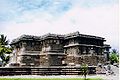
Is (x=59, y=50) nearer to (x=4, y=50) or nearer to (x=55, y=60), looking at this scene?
(x=55, y=60)

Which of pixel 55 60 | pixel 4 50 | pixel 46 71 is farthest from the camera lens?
pixel 4 50

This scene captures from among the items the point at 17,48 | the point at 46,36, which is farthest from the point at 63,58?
the point at 17,48

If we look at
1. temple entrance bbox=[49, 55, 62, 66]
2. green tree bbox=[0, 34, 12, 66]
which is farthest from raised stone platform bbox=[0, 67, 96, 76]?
green tree bbox=[0, 34, 12, 66]

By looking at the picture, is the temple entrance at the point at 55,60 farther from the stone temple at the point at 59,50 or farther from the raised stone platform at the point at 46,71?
the raised stone platform at the point at 46,71

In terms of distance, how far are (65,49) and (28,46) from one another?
201 inches

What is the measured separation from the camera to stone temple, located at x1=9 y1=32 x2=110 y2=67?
A: 32406mm

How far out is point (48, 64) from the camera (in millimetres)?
33188

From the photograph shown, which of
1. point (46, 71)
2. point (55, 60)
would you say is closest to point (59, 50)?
point (55, 60)

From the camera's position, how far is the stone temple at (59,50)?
3241 cm

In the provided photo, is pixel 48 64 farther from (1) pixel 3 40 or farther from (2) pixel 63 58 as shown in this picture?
(1) pixel 3 40

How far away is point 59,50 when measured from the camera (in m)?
34.2

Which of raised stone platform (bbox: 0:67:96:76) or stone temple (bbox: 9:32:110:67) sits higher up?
stone temple (bbox: 9:32:110:67)

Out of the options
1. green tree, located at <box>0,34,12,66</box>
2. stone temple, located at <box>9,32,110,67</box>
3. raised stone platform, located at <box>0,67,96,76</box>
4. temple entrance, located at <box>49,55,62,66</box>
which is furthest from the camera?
green tree, located at <box>0,34,12,66</box>

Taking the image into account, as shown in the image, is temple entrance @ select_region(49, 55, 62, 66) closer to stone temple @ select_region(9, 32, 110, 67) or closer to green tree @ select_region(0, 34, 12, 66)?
stone temple @ select_region(9, 32, 110, 67)
